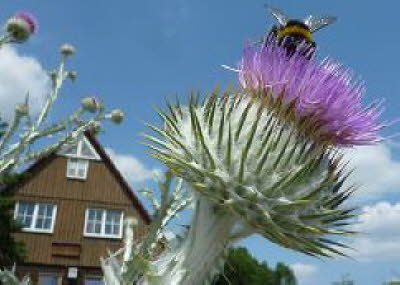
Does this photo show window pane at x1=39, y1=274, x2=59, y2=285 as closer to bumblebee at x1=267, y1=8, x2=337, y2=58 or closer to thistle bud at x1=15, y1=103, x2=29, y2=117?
thistle bud at x1=15, y1=103, x2=29, y2=117

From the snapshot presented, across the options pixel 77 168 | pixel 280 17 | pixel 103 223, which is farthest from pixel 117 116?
pixel 77 168

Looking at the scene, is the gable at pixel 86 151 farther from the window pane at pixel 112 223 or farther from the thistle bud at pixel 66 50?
the thistle bud at pixel 66 50

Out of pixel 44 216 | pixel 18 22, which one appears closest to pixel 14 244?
pixel 44 216

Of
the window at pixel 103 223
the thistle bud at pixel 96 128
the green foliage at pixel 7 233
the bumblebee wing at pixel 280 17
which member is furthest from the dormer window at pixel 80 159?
the bumblebee wing at pixel 280 17

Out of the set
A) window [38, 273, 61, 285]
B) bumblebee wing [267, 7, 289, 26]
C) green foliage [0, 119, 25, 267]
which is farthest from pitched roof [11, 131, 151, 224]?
bumblebee wing [267, 7, 289, 26]

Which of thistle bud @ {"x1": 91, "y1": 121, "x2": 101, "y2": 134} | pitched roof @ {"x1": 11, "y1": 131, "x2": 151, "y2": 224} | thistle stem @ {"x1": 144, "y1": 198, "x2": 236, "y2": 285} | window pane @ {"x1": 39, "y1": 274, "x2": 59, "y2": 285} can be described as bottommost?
window pane @ {"x1": 39, "y1": 274, "x2": 59, "y2": 285}

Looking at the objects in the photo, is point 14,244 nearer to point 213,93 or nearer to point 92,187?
point 92,187

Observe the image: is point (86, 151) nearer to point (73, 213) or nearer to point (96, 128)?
point (73, 213)

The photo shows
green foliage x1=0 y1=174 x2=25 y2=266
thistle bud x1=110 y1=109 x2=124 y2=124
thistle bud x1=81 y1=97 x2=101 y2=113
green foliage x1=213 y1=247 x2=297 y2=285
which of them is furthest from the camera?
green foliage x1=213 y1=247 x2=297 y2=285
